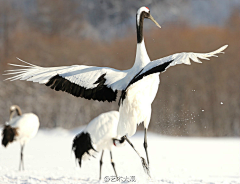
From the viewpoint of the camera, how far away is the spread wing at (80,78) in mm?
3619

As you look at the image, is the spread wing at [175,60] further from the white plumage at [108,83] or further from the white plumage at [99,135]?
the white plumage at [99,135]

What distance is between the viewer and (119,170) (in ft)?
17.3

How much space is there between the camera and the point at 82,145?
15.5 feet

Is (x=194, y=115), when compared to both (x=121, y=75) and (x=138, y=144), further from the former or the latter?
(x=121, y=75)

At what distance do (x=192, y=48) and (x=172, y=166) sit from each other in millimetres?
6194

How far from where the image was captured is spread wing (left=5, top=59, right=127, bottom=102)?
142 inches

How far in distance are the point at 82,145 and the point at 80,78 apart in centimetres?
135

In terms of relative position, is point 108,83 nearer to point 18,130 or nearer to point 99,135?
point 99,135

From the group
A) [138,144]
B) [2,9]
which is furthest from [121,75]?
[2,9]

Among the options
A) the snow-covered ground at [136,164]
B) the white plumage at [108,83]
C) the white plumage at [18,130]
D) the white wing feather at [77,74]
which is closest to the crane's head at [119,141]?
the snow-covered ground at [136,164]

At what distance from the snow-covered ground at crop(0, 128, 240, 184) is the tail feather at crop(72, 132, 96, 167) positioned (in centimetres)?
15

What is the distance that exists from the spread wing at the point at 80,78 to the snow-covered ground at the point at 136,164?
1.20m

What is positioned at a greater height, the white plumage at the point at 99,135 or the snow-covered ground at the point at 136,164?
the white plumage at the point at 99,135

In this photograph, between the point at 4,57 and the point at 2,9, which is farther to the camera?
the point at 2,9
